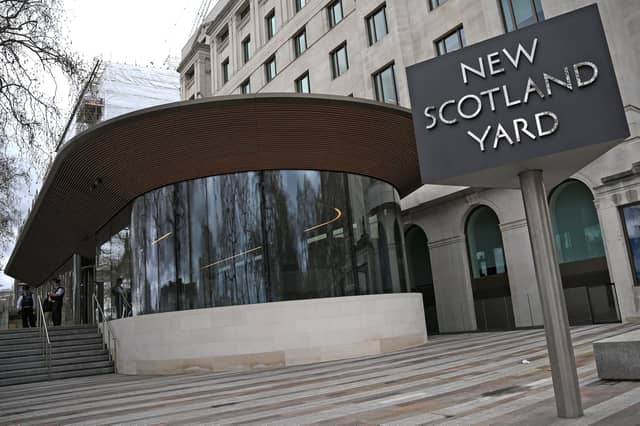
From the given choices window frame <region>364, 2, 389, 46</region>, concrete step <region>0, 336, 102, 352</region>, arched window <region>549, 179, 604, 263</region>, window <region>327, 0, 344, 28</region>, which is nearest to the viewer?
concrete step <region>0, 336, 102, 352</region>

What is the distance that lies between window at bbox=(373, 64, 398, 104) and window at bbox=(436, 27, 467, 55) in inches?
105

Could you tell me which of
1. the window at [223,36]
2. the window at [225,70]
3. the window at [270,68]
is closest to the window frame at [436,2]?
the window at [270,68]

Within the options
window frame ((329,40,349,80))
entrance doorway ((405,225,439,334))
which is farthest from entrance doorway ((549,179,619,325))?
window frame ((329,40,349,80))

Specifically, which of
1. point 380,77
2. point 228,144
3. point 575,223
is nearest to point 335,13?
point 380,77

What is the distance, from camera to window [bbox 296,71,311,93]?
31.5 m

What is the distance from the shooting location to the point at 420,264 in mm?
25250

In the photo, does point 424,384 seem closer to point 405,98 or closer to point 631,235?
point 631,235

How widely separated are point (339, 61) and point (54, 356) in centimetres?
2040


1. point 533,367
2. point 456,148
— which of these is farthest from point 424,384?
point 456,148

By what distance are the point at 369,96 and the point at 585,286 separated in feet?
44.1

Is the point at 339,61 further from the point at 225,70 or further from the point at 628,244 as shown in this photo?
the point at 628,244

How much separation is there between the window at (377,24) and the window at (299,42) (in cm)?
Answer: 643

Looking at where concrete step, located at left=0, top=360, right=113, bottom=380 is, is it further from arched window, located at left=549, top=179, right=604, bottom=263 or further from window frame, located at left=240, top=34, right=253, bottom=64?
window frame, located at left=240, top=34, right=253, bottom=64

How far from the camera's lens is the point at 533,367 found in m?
8.66
